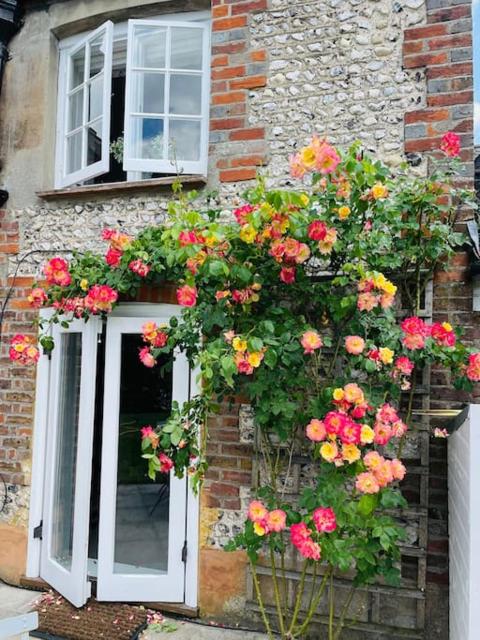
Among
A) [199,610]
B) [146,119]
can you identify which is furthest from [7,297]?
[199,610]

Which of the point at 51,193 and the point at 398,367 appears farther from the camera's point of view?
the point at 51,193

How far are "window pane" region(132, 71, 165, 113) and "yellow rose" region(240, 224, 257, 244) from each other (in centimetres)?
213

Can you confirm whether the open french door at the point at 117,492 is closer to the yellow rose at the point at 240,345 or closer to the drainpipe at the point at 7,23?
the yellow rose at the point at 240,345

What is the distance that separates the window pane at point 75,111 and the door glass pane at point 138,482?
2066 mm

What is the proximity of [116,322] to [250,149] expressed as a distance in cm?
170

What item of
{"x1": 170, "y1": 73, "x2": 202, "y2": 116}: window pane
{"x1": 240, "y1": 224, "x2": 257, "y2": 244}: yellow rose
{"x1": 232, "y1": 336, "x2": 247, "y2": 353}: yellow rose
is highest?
{"x1": 170, "y1": 73, "x2": 202, "y2": 116}: window pane

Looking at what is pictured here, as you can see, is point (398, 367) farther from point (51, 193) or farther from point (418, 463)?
point (51, 193)

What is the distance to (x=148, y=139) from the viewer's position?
4.09 metres

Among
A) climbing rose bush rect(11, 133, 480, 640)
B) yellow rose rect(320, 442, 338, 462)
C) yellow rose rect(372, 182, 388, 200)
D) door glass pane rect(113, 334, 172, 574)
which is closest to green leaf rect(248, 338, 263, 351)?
climbing rose bush rect(11, 133, 480, 640)

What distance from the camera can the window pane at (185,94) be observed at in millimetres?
4066

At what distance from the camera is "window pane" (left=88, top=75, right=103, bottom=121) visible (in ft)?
13.9

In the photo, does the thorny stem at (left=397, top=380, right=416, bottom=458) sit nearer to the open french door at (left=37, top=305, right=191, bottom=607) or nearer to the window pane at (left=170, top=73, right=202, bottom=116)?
the open french door at (left=37, top=305, right=191, bottom=607)

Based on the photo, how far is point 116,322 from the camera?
3.94 m

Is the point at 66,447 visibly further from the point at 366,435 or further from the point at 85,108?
the point at 85,108
